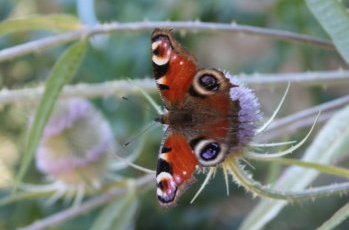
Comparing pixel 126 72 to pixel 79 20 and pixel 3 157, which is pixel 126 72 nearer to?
pixel 3 157

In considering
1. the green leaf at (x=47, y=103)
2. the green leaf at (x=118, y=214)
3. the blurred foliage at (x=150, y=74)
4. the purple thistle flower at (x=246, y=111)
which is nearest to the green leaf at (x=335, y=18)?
the purple thistle flower at (x=246, y=111)

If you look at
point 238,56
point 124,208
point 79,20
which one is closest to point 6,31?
point 79,20

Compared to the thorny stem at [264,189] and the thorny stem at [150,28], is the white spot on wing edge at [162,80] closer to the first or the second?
the thorny stem at [264,189]

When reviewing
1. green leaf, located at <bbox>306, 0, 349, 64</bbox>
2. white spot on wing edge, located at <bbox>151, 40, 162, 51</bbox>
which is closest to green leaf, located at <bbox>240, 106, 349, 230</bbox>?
green leaf, located at <bbox>306, 0, 349, 64</bbox>

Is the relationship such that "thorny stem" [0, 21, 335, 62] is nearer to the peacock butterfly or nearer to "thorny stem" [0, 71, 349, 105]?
"thorny stem" [0, 71, 349, 105]

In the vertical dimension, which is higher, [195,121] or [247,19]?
[247,19]

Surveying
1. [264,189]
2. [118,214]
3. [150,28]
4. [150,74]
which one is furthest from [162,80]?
[150,74]
